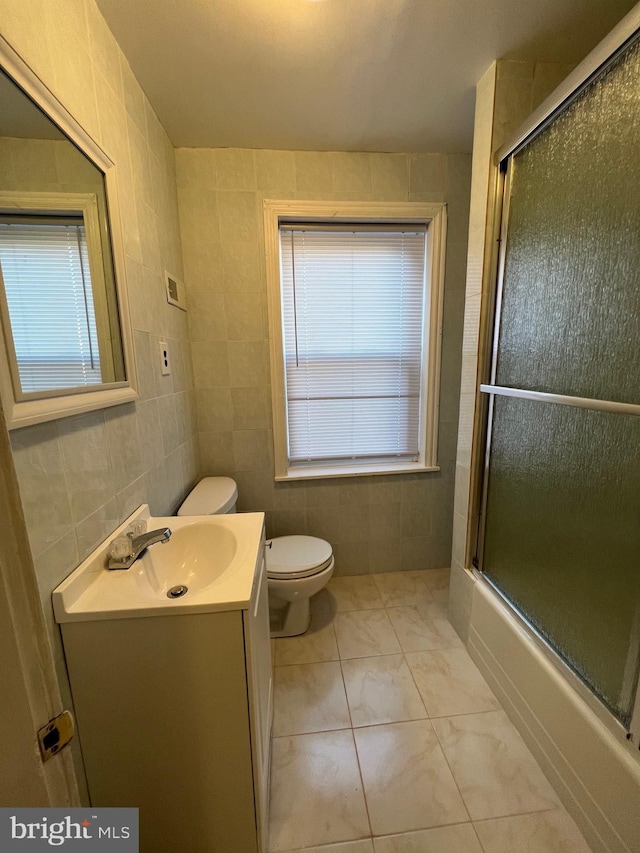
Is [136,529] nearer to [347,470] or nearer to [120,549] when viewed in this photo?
[120,549]

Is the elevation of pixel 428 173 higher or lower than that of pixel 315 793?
higher

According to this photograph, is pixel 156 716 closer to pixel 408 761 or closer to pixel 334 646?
pixel 408 761

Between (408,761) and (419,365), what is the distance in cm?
177

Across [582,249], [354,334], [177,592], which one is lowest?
[177,592]

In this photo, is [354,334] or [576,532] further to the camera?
[354,334]

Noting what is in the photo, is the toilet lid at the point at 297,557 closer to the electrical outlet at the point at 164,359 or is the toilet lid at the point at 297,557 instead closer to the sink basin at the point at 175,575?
the sink basin at the point at 175,575

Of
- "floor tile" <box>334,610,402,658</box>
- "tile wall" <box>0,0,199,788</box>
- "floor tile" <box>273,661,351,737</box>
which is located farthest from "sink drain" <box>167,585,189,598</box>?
"floor tile" <box>334,610,402,658</box>

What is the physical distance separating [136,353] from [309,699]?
4.87 ft

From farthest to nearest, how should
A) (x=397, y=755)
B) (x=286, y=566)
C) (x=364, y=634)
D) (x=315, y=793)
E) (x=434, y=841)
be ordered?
(x=364, y=634) → (x=286, y=566) → (x=397, y=755) → (x=315, y=793) → (x=434, y=841)

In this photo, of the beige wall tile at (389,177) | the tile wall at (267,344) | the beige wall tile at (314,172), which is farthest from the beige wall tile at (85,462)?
the beige wall tile at (389,177)

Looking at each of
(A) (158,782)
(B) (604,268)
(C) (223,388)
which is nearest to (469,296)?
(B) (604,268)

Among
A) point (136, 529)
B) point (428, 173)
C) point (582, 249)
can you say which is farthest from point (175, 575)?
point (428, 173)

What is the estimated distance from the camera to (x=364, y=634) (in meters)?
1.74

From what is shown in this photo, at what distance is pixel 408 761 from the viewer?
1186 millimetres
